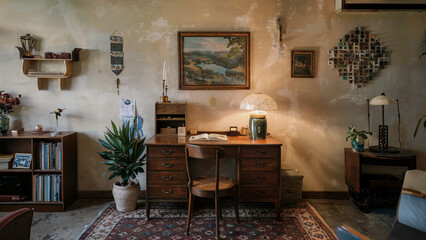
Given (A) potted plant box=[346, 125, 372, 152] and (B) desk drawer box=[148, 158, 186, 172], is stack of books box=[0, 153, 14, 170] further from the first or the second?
(A) potted plant box=[346, 125, 372, 152]

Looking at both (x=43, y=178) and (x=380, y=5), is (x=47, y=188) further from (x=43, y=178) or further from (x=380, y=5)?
(x=380, y=5)

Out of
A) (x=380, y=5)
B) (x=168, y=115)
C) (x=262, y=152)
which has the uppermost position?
(x=380, y=5)

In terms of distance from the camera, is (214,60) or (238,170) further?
(214,60)

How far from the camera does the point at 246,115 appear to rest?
404cm

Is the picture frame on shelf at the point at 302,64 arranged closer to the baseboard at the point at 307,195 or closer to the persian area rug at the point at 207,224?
the baseboard at the point at 307,195

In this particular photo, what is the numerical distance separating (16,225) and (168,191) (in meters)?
1.75

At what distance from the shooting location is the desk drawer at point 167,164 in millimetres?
3383

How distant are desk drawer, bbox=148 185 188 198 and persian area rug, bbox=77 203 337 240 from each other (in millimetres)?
285

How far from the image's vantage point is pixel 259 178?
3.37m

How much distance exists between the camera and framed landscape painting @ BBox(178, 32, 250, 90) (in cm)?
395

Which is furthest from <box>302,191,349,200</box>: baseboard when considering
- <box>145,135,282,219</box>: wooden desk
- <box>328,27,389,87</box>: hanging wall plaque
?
<box>328,27,389,87</box>: hanging wall plaque

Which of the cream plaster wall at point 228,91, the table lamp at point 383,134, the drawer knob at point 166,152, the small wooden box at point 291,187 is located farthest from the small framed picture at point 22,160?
the table lamp at point 383,134

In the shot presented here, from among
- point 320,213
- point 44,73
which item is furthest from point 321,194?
point 44,73

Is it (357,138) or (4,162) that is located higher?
(357,138)
